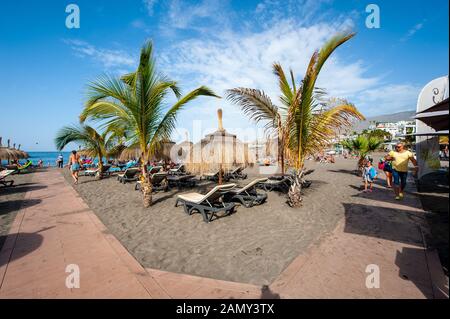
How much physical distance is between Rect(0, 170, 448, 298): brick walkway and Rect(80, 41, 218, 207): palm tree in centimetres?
284

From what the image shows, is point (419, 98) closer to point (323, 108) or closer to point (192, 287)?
point (323, 108)

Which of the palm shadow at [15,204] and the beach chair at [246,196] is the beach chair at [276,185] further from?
the palm shadow at [15,204]

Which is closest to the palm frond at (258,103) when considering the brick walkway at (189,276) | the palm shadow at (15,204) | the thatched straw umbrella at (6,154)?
the brick walkway at (189,276)

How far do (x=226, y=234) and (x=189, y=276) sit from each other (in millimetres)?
1560

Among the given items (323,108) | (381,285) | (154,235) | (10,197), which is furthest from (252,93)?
(10,197)

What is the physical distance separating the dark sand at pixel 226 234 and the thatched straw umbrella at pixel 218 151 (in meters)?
2.31

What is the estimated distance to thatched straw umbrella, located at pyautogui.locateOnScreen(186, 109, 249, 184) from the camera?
7.88 metres

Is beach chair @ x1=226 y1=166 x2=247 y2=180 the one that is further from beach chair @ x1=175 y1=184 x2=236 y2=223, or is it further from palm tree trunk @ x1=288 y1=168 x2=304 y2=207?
palm tree trunk @ x1=288 y1=168 x2=304 y2=207

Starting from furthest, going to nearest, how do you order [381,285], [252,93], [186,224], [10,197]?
[10,197]
[252,93]
[186,224]
[381,285]

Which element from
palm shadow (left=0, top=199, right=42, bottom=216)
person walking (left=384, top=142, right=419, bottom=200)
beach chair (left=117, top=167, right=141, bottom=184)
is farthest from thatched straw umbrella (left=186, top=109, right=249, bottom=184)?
palm shadow (left=0, top=199, right=42, bottom=216)

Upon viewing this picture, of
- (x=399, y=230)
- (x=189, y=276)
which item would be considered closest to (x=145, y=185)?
(x=189, y=276)

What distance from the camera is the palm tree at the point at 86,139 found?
463 inches
